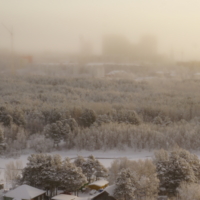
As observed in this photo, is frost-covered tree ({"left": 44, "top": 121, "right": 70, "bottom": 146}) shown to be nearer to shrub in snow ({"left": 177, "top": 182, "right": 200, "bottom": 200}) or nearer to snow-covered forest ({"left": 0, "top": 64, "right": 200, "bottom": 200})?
snow-covered forest ({"left": 0, "top": 64, "right": 200, "bottom": 200})

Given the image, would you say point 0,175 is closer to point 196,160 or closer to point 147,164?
point 147,164

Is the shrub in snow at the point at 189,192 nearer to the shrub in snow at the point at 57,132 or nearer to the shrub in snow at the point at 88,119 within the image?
the shrub in snow at the point at 57,132

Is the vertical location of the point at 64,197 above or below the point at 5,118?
below

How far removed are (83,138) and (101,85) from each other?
33442mm

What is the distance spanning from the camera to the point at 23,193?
41.5 ft

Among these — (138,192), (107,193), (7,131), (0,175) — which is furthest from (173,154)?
(7,131)

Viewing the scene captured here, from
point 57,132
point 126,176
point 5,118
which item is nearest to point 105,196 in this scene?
point 126,176

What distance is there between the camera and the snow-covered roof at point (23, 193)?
12.5 meters

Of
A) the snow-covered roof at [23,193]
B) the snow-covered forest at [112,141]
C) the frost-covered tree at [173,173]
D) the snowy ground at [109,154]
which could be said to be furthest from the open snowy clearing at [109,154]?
the snow-covered roof at [23,193]

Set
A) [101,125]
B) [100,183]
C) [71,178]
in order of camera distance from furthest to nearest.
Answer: [101,125], [100,183], [71,178]

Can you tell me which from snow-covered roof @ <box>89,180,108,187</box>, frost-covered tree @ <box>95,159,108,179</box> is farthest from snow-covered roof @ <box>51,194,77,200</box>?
frost-covered tree @ <box>95,159,108,179</box>

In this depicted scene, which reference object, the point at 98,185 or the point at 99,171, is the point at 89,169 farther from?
the point at 98,185

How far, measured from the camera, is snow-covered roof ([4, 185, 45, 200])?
41.1 feet

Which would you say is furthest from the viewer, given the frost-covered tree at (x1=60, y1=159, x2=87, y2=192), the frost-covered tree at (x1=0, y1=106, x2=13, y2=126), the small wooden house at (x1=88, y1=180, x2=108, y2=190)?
the frost-covered tree at (x1=0, y1=106, x2=13, y2=126)
